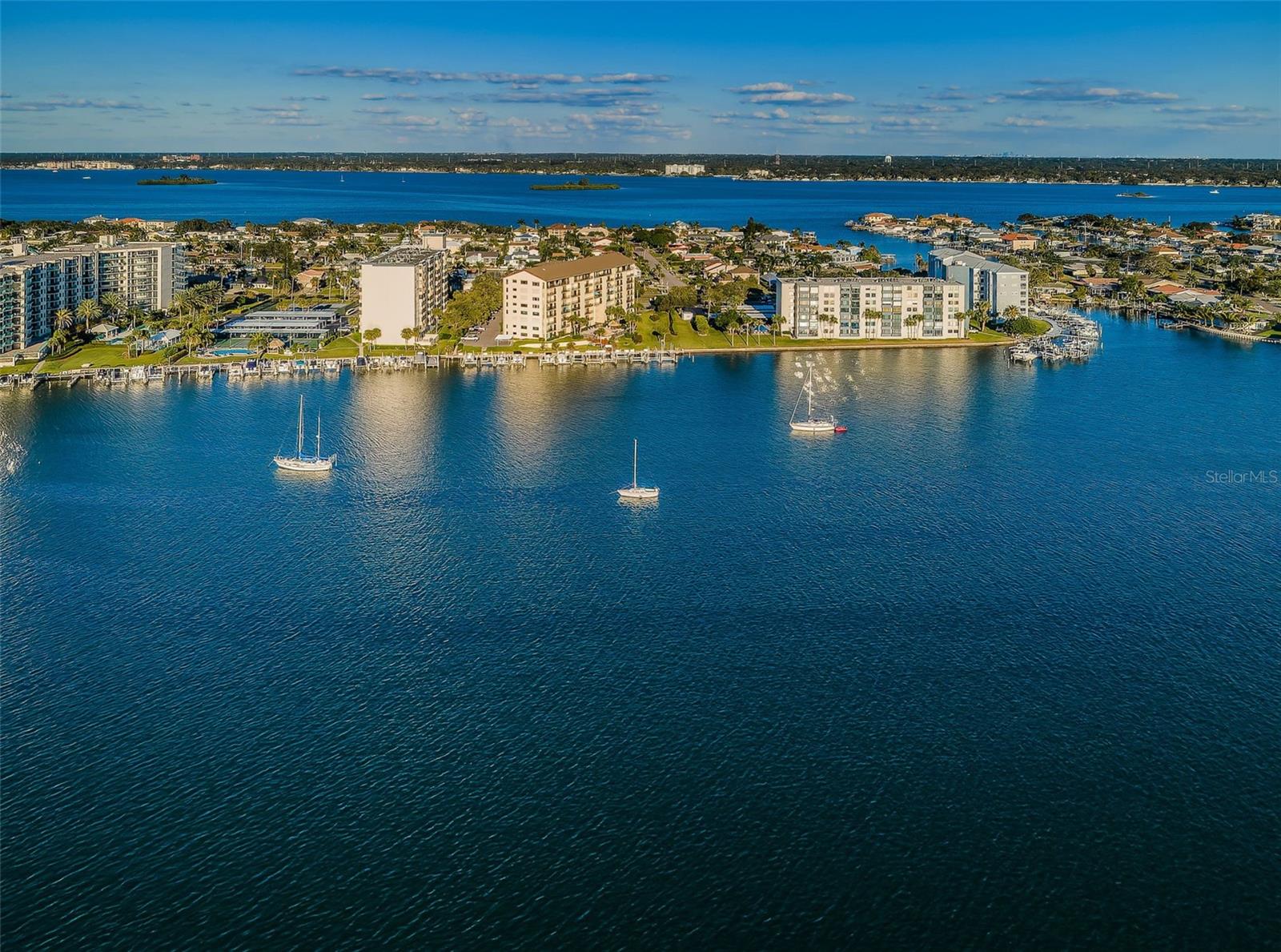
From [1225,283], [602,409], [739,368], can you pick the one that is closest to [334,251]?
[739,368]

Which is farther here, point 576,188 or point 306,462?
point 576,188

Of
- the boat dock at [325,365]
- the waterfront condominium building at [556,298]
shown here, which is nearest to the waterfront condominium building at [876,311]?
the boat dock at [325,365]

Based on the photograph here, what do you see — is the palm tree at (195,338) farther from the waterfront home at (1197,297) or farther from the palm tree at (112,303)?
the waterfront home at (1197,297)

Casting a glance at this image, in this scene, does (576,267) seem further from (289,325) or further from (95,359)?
(95,359)

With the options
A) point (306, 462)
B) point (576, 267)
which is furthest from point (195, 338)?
point (306, 462)

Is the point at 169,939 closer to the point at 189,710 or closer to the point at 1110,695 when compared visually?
the point at 189,710

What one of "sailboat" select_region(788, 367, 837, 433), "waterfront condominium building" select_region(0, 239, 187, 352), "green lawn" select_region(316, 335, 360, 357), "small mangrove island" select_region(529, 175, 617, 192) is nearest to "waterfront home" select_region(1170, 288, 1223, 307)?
"sailboat" select_region(788, 367, 837, 433)
